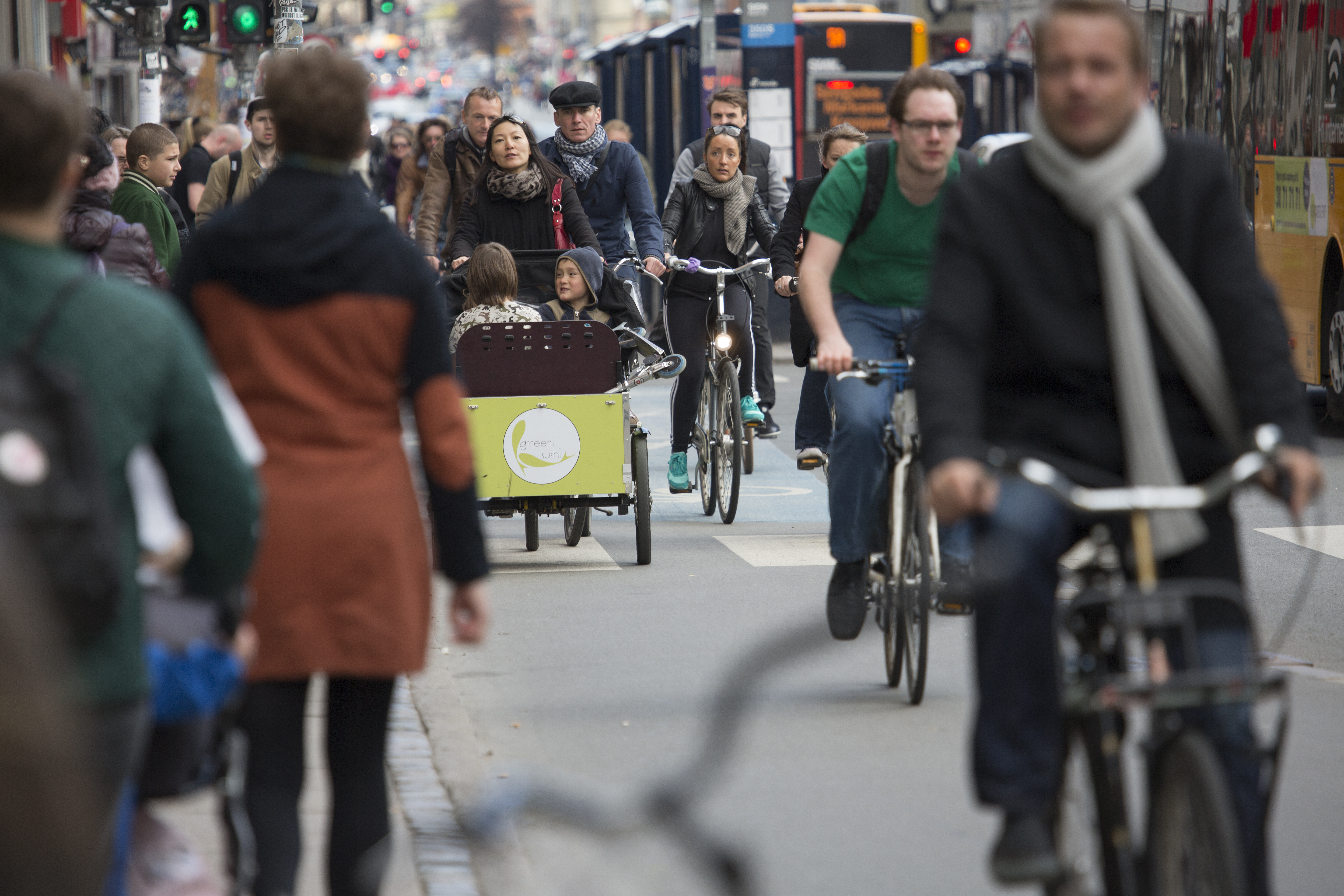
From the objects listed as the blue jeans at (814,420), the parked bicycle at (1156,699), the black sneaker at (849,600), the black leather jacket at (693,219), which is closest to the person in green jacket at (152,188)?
the black leather jacket at (693,219)

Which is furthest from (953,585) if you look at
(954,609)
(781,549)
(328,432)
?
(781,549)

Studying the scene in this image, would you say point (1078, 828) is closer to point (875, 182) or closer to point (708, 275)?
point (875, 182)

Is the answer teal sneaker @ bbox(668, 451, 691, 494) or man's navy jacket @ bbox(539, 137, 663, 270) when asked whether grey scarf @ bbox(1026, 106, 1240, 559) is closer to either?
man's navy jacket @ bbox(539, 137, 663, 270)

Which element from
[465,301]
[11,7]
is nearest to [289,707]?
[465,301]

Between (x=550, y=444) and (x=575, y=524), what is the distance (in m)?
1.10

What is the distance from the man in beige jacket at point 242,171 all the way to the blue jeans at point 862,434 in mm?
6487

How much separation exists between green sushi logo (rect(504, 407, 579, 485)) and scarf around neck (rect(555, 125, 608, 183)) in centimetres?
254

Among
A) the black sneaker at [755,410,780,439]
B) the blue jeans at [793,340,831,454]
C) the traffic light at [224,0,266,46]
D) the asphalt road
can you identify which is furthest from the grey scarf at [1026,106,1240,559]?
the traffic light at [224,0,266,46]

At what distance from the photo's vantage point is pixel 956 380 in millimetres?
3498

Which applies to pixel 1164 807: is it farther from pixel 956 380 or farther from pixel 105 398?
pixel 105 398

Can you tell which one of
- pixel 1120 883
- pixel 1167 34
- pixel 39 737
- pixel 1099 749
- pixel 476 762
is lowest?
pixel 476 762

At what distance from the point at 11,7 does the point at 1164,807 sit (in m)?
22.1

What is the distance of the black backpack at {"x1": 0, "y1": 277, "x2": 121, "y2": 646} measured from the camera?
260cm

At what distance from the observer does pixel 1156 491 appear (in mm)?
3312
